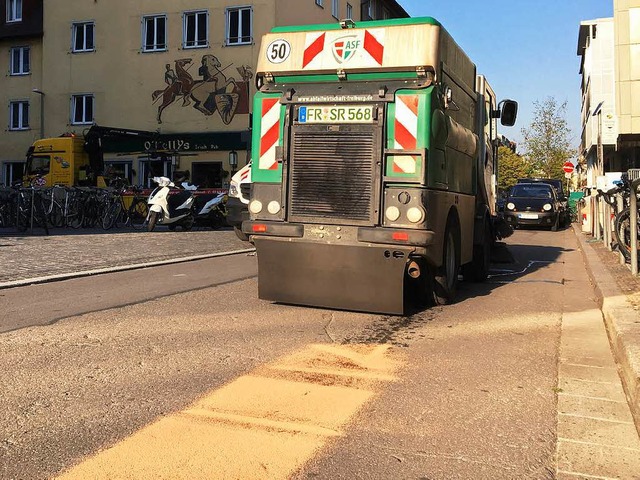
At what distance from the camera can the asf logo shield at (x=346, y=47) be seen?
6.73 metres

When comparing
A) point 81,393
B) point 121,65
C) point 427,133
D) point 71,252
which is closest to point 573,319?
point 427,133

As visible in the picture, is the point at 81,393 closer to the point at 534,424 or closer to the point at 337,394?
the point at 337,394

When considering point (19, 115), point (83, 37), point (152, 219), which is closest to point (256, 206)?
point (152, 219)

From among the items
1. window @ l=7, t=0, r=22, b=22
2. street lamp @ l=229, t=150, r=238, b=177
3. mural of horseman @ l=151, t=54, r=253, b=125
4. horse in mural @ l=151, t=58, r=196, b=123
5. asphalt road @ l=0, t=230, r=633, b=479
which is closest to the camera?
asphalt road @ l=0, t=230, r=633, b=479

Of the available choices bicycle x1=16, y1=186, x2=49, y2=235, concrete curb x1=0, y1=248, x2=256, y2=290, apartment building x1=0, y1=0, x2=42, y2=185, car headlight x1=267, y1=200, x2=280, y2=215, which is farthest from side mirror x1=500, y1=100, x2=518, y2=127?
apartment building x1=0, y1=0, x2=42, y2=185

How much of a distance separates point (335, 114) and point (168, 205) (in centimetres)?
1166

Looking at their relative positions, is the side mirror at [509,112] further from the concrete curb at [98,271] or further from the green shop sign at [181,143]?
the green shop sign at [181,143]

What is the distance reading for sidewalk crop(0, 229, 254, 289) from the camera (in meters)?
9.31

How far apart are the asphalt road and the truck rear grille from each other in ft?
3.59

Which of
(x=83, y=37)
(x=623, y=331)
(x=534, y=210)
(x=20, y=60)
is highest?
(x=83, y=37)

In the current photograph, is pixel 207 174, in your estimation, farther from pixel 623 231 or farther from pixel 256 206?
pixel 256 206

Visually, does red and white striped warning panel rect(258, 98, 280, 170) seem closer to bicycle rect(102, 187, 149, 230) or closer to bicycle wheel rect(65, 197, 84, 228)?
bicycle rect(102, 187, 149, 230)

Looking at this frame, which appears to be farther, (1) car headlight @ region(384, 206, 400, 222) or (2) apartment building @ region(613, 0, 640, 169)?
(2) apartment building @ region(613, 0, 640, 169)

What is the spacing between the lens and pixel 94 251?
1213 cm
